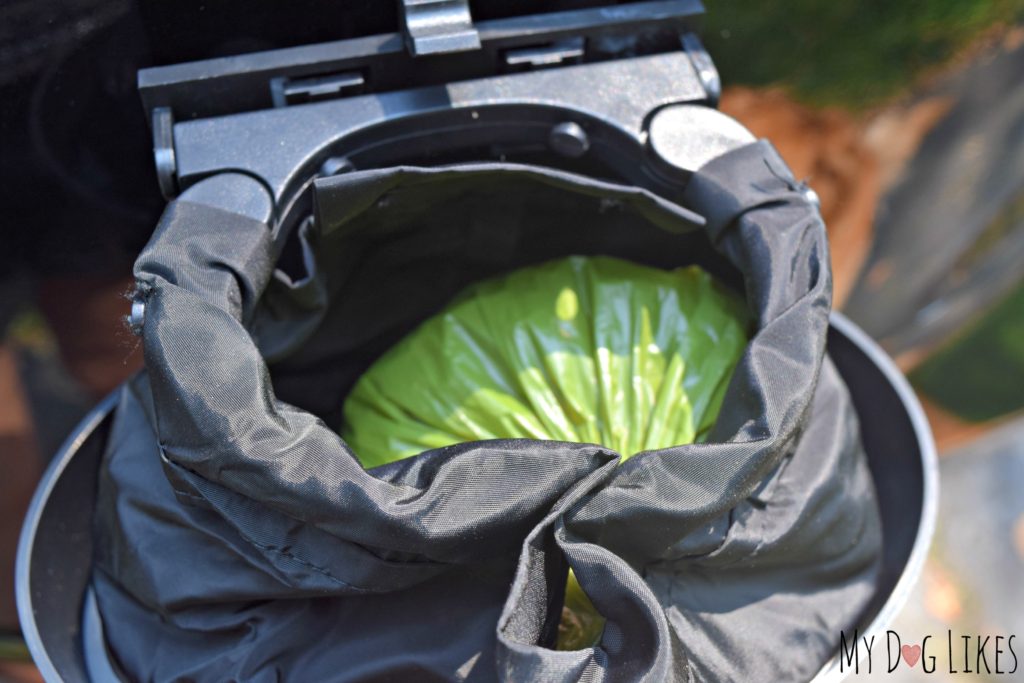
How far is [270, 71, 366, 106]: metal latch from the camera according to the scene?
0.75 metres

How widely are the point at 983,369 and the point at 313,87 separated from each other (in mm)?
1021

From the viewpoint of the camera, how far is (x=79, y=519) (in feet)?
2.73

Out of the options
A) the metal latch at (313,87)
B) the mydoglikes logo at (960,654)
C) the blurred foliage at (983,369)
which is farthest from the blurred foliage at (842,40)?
the mydoglikes logo at (960,654)

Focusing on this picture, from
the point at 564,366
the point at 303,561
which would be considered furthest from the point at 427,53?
the point at 303,561

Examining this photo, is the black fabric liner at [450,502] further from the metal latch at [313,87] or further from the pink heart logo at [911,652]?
the pink heart logo at [911,652]

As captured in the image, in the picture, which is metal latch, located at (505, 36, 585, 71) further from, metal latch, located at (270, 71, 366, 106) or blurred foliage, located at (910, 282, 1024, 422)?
blurred foliage, located at (910, 282, 1024, 422)

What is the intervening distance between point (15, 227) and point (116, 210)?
0.08 m

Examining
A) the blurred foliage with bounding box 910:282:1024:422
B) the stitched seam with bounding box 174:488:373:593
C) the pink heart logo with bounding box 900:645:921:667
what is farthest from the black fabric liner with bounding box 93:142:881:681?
the blurred foliage with bounding box 910:282:1024:422

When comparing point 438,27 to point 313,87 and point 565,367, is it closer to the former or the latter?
point 313,87

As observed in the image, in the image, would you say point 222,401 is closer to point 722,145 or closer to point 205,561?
point 205,561

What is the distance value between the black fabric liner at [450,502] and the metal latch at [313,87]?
10cm

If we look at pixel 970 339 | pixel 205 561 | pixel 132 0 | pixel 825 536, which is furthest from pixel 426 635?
pixel 970 339

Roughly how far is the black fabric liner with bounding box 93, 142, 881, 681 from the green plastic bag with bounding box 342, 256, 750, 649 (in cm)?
7

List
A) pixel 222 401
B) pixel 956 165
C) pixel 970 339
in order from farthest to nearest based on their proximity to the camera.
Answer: pixel 970 339
pixel 956 165
pixel 222 401
